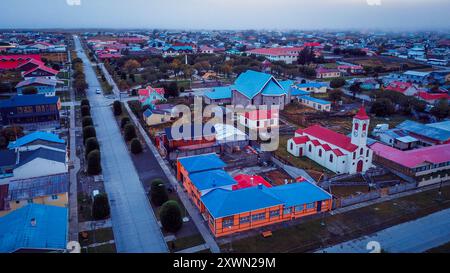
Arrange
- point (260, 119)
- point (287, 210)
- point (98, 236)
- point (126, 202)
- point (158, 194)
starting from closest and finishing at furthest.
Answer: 1. point (98, 236)
2. point (287, 210)
3. point (158, 194)
4. point (126, 202)
5. point (260, 119)

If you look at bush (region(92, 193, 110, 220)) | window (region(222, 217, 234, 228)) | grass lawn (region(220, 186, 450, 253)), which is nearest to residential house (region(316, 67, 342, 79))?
grass lawn (region(220, 186, 450, 253))

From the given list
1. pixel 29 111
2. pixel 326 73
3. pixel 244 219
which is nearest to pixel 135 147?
pixel 244 219

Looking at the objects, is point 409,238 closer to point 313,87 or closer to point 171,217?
point 171,217

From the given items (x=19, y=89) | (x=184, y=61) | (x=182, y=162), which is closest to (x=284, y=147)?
(x=182, y=162)

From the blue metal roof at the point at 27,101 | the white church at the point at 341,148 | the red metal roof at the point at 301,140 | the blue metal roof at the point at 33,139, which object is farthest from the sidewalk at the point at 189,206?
the blue metal roof at the point at 27,101

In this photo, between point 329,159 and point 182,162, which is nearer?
point 182,162

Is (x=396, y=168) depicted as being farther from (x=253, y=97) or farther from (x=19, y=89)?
(x=19, y=89)
